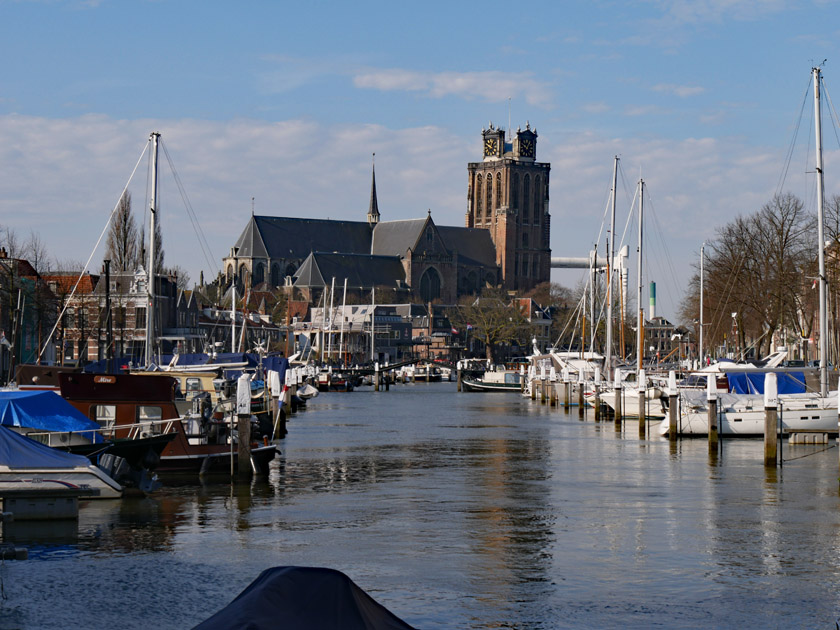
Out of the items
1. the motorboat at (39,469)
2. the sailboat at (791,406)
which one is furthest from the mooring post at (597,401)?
the motorboat at (39,469)

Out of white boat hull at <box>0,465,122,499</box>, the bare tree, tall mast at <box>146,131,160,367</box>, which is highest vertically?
the bare tree

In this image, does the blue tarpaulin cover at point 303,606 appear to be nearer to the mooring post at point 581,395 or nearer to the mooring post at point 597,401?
the mooring post at point 597,401

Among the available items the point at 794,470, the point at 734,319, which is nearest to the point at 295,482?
the point at 794,470

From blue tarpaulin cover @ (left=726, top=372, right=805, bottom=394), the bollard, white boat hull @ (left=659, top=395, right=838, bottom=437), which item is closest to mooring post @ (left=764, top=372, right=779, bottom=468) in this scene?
white boat hull @ (left=659, top=395, right=838, bottom=437)

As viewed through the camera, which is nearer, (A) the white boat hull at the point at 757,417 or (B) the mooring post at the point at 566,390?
(A) the white boat hull at the point at 757,417

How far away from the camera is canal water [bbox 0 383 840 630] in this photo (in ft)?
59.7

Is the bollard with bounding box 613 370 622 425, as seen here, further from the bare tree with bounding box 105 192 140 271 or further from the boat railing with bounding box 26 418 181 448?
the bare tree with bounding box 105 192 140 271

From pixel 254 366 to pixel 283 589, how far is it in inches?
2193

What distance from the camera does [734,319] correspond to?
82250mm

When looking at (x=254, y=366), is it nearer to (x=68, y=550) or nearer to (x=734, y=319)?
(x=734, y=319)

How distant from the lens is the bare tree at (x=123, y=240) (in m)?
93.2

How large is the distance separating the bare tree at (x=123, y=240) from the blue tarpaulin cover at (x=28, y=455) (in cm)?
6863

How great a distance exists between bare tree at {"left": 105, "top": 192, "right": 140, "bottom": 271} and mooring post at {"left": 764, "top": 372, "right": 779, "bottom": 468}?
65658 mm

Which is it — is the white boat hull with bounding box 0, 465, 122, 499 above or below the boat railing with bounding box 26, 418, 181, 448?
below
